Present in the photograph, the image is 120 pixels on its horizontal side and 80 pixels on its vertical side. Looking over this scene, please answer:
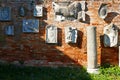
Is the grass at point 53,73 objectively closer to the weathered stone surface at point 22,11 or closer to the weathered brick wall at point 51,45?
the weathered brick wall at point 51,45

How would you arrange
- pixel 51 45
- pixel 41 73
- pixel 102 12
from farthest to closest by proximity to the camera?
1. pixel 51 45
2. pixel 102 12
3. pixel 41 73

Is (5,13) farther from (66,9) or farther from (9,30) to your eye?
(66,9)

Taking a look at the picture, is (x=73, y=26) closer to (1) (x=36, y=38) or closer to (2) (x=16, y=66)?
(1) (x=36, y=38)

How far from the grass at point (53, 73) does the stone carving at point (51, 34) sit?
861 mm

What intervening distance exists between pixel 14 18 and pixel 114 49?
10.6ft

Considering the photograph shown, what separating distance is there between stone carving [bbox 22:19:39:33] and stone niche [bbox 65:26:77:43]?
36.4 inches

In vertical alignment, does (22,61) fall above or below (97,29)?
below

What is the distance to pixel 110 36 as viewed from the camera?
37.6 ft

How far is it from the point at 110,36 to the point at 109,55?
23.8 inches

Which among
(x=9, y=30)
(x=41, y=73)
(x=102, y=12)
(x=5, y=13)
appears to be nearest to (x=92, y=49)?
(x=102, y=12)

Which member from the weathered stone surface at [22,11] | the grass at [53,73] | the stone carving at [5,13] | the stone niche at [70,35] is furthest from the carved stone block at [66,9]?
the grass at [53,73]

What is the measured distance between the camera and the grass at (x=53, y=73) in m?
10.3

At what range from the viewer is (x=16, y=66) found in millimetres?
11539

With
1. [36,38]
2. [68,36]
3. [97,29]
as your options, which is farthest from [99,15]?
[36,38]
